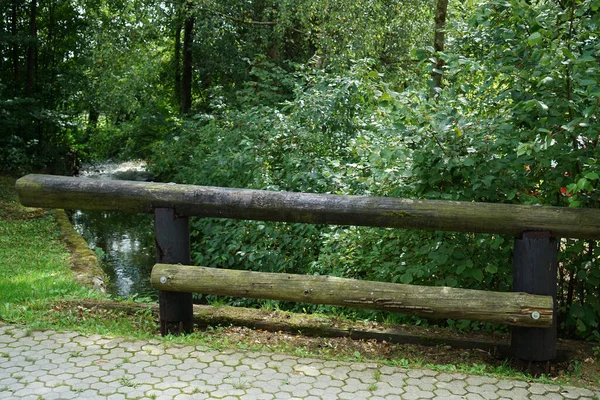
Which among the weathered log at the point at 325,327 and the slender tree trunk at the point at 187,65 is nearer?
the weathered log at the point at 325,327

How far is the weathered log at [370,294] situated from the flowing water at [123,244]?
2.61 m

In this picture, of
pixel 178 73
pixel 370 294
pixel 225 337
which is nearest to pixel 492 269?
pixel 370 294

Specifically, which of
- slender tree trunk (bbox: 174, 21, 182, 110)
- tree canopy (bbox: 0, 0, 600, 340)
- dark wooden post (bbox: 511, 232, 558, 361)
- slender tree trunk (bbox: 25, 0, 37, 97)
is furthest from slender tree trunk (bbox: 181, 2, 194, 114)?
dark wooden post (bbox: 511, 232, 558, 361)


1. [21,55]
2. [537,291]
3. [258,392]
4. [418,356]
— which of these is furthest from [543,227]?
[21,55]

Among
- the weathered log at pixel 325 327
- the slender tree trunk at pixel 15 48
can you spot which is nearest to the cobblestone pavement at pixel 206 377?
the weathered log at pixel 325 327

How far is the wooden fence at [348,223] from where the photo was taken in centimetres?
427

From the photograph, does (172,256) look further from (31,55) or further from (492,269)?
(31,55)

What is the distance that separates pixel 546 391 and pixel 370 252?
8.29 ft

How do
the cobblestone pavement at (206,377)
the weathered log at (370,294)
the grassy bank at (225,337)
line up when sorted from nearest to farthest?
the cobblestone pavement at (206,377), the weathered log at (370,294), the grassy bank at (225,337)

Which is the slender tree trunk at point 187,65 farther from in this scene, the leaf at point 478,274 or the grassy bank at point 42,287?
the leaf at point 478,274

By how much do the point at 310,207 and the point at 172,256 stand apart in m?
1.17

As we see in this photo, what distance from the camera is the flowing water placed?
9.70 m

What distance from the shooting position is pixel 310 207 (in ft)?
15.0

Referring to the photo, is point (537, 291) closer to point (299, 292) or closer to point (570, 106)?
point (570, 106)
